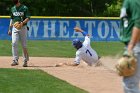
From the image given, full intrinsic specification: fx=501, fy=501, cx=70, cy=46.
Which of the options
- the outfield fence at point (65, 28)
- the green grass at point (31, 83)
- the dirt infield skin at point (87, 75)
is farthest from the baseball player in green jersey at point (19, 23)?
the outfield fence at point (65, 28)

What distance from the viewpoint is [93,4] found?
54.3 m

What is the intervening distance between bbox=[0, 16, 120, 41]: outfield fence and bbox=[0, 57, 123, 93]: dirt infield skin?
45.0 ft

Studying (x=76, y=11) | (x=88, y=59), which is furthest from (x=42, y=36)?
(x=76, y=11)

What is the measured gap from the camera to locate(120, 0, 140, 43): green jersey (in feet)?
20.3

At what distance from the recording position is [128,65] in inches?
243

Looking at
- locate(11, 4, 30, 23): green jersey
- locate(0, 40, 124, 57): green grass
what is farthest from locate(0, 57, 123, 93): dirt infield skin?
locate(0, 40, 124, 57): green grass

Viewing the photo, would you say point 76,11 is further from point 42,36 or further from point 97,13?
point 42,36

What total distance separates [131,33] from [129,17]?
20 cm

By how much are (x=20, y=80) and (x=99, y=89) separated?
1936mm

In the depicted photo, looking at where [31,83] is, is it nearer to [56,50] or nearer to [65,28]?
[56,50]

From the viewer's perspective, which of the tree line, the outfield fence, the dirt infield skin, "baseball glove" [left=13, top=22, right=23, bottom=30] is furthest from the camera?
the tree line

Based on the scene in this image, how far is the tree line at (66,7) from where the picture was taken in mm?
47906

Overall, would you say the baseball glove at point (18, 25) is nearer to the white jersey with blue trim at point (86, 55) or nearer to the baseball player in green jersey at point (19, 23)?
the baseball player in green jersey at point (19, 23)

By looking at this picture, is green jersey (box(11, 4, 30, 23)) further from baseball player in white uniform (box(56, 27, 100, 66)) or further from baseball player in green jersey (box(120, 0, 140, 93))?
baseball player in green jersey (box(120, 0, 140, 93))
